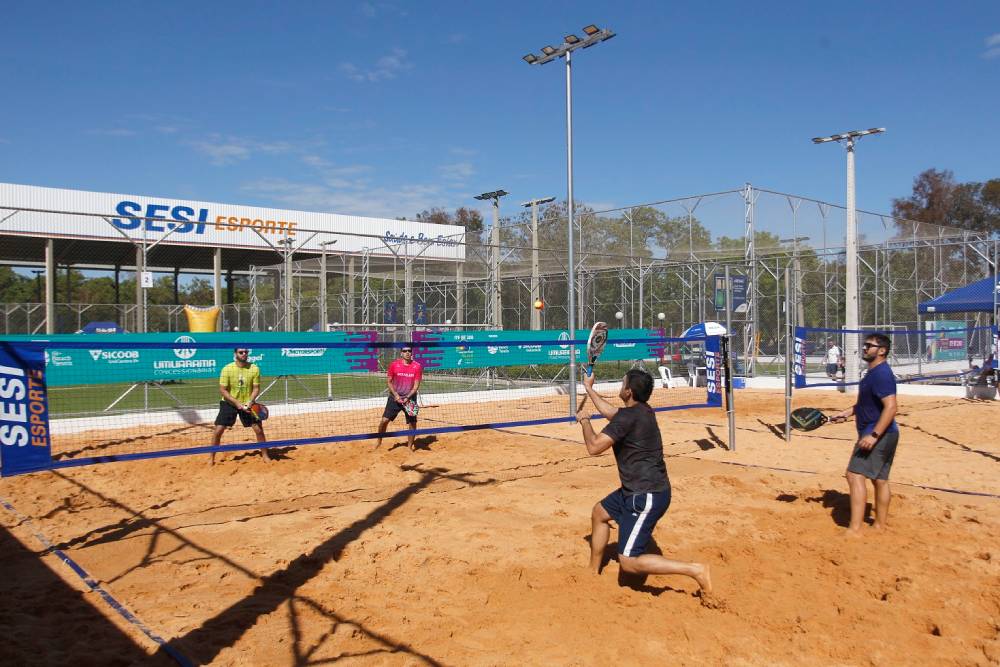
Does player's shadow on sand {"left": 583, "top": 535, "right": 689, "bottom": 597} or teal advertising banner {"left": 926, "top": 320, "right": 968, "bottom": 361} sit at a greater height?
teal advertising banner {"left": 926, "top": 320, "right": 968, "bottom": 361}

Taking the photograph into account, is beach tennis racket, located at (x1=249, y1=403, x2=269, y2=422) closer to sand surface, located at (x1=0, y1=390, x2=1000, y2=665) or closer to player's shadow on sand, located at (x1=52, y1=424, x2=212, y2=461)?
sand surface, located at (x1=0, y1=390, x2=1000, y2=665)

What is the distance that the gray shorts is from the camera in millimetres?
7027

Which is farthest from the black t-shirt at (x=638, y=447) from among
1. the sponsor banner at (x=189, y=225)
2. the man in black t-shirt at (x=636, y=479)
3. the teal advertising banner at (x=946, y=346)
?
the teal advertising banner at (x=946, y=346)

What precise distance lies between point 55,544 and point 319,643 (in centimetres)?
370

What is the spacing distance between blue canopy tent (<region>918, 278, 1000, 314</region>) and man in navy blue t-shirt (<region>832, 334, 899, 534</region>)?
1929 centimetres

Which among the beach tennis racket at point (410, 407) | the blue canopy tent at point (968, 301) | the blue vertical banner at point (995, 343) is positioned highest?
the blue canopy tent at point (968, 301)

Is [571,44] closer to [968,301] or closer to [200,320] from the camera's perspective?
[200,320]

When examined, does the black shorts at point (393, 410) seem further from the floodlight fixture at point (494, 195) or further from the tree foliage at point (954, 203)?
the tree foliage at point (954, 203)

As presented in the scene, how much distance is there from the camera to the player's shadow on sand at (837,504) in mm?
7626

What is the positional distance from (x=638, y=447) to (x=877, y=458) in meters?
2.81

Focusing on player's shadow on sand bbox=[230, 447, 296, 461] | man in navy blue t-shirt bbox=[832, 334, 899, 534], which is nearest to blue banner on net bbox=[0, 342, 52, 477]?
player's shadow on sand bbox=[230, 447, 296, 461]

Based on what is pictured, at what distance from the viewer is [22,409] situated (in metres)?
6.71

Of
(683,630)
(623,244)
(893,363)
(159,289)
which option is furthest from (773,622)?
(159,289)

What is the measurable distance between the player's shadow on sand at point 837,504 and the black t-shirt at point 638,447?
289 cm
